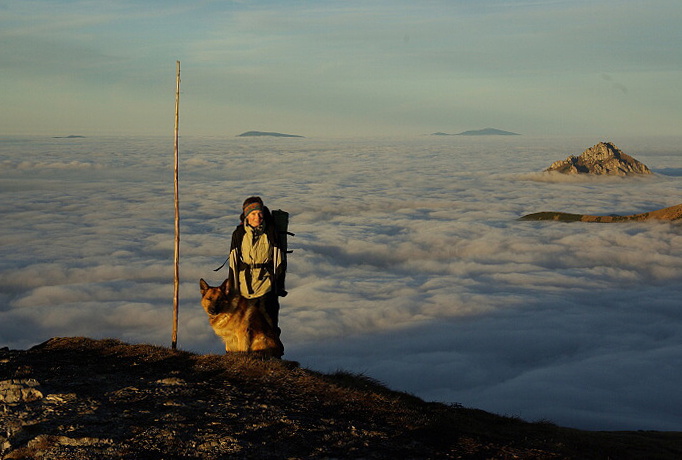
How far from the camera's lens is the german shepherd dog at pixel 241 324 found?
11945 millimetres

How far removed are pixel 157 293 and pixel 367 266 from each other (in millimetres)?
68727

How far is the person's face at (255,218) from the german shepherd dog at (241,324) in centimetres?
125

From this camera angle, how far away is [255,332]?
478 inches

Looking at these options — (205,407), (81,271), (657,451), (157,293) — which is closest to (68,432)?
(205,407)

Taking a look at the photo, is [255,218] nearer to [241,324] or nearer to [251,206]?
[251,206]

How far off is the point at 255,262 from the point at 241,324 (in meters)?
1.22

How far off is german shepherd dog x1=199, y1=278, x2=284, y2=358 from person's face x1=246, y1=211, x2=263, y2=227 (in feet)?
4.11

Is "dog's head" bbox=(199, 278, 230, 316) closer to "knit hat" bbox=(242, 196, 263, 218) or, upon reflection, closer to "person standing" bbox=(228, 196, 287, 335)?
"person standing" bbox=(228, 196, 287, 335)

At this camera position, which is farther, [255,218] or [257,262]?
[257,262]

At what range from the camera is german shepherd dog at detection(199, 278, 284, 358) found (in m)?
11.9

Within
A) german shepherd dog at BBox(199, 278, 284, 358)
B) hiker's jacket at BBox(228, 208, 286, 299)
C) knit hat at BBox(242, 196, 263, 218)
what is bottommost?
german shepherd dog at BBox(199, 278, 284, 358)

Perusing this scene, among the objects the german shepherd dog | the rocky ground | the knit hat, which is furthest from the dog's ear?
the knit hat

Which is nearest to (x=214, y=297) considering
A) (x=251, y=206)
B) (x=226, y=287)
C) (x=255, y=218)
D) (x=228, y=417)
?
(x=226, y=287)

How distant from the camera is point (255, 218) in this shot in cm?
1152
